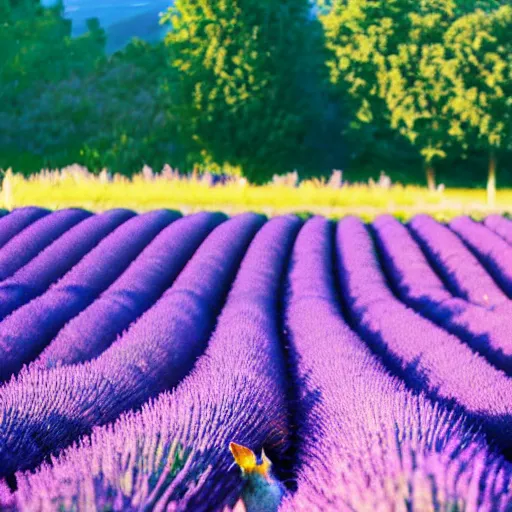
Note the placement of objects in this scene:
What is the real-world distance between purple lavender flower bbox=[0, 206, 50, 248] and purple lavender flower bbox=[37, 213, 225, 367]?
6.30 feet

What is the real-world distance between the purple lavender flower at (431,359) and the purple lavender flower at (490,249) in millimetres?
1670

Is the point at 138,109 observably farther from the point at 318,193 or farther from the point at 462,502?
the point at 462,502

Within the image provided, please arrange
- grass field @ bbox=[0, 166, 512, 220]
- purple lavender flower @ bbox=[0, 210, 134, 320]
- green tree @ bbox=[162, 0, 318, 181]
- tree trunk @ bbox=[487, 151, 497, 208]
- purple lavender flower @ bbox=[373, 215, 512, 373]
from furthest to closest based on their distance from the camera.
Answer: tree trunk @ bbox=[487, 151, 497, 208] < green tree @ bbox=[162, 0, 318, 181] < grass field @ bbox=[0, 166, 512, 220] < purple lavender flower @ bbox=[0, 210, 134, 320] < purple lavender flower @ bbox=[373, 215, 512, 373]

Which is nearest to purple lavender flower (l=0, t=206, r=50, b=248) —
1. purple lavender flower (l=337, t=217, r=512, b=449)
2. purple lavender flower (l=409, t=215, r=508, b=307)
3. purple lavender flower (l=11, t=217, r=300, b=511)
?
purple lavender flower (l=337, t=217, r=512, b=449)

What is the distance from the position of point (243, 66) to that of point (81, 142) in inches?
247

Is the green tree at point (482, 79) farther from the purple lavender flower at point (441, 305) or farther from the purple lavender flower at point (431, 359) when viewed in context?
the purple lavender flower at point (431, 359)

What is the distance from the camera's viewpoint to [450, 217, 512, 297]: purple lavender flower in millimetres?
8555

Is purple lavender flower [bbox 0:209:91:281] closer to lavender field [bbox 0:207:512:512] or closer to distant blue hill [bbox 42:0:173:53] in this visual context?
lavender field [bbox 0:207:512:512]

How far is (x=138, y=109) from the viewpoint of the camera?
24500 mm

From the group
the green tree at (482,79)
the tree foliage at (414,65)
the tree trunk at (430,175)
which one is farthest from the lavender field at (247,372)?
the tree trunk at (430,175)

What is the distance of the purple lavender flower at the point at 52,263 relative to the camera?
6.46m

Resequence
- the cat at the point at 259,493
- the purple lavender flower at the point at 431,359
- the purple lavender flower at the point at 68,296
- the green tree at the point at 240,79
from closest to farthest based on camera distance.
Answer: the cat at the point at 259,493 < the purple lavender flower at the point at 431,359 < the purple lavender flower at the point at 68,296 < the green tree at the point at 240,79

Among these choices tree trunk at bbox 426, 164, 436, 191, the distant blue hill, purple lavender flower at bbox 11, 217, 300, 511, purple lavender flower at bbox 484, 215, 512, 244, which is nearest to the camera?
purple lavender flower at bbox 11, 217, 300, 511

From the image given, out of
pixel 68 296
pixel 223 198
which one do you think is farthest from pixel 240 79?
pixel 68 296
